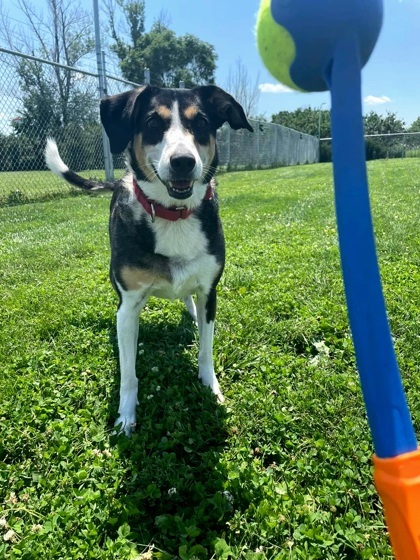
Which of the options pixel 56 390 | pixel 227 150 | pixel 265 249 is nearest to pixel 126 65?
pixel 227 150

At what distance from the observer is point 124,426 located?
2.34 m

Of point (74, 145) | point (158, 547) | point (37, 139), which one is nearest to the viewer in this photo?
point (158, 547)

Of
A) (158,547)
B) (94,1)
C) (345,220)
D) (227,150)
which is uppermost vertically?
(94,1)

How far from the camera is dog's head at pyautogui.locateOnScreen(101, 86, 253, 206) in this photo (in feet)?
8.24

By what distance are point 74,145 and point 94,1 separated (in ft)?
13.0

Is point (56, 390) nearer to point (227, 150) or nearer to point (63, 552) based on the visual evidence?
point (63, 552)

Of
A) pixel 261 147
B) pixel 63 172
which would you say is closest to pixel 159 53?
pixel 261 147

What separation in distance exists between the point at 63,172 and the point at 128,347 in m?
2.18

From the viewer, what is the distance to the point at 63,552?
5.22 feet

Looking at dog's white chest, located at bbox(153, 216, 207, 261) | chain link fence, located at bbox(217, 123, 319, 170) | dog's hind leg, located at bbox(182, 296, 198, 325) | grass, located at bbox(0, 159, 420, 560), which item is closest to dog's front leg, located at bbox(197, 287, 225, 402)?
grass, located at bbox(0, 159, 420, 560)

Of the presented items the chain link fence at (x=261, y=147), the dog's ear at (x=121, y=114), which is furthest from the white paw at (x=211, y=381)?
the chain link fence at (x=261, y=147)

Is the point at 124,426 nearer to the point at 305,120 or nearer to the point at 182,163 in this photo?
the point at 182,163

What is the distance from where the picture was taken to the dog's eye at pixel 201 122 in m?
2.74

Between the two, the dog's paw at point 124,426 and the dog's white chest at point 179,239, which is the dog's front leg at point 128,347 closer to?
the dog's paw at point 124,426
